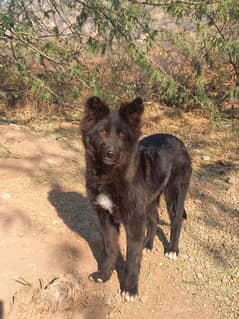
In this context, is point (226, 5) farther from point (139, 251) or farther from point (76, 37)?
point (139, 251)

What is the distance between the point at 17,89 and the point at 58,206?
12.0ft

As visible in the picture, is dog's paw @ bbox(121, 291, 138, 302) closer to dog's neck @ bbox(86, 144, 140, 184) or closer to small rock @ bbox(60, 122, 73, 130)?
dog's neck @ bbox(86, 144, 140, 184)

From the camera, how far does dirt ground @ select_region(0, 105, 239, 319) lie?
3533 millimetres

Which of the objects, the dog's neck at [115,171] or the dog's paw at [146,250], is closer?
the dog's neck at [115,171]

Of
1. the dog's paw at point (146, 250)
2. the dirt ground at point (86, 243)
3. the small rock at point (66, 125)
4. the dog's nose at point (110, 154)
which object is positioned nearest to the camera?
the dog's nose at point (110, 154)

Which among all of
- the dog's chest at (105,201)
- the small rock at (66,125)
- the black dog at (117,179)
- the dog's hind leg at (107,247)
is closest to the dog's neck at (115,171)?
the black dog at (117,179)

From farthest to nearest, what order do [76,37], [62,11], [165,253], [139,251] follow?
[62,11]
[76,37]
[165,253]
[139,251]

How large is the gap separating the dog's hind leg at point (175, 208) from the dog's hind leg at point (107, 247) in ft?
2.31

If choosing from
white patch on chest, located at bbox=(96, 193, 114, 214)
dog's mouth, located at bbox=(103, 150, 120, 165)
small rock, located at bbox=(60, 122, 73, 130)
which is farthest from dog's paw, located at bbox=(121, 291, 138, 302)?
small rock, located at bbox=(60, 122, 73, 130)

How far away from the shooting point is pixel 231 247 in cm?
454

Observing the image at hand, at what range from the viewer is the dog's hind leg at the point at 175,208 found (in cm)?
431

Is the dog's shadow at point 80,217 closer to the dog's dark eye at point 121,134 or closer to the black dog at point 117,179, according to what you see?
the black dog at point 117,179

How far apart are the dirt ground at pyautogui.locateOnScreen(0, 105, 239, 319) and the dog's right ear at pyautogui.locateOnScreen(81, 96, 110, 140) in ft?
4.42

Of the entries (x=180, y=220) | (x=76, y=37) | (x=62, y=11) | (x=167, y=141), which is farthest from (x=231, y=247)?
(x=62, y=11)
